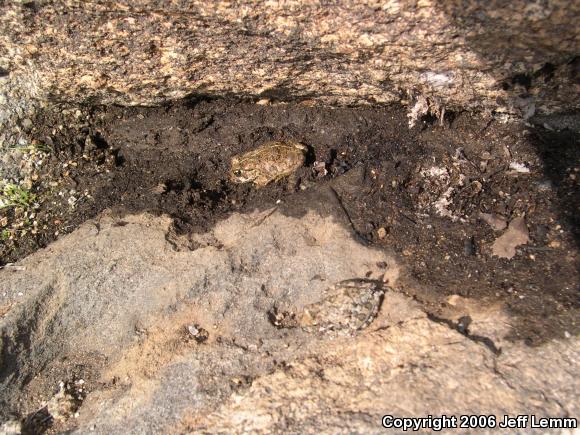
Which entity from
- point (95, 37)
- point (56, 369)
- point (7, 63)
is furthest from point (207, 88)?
point (56, 369)

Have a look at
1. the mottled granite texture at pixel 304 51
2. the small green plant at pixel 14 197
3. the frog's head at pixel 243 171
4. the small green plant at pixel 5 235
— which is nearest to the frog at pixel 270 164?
the frog's head at pixel 243 171

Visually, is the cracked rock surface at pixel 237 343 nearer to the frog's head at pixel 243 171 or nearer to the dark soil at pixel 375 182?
the dark soil at pixel 375 182

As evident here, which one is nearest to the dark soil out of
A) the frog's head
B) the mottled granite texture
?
the frog's head

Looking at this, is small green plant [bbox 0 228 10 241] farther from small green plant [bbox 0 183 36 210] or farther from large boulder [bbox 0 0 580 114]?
large boulder [bbox 0 0 580 114]

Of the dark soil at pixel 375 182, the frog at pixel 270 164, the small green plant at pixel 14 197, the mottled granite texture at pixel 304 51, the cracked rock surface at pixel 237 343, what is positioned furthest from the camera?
the small green plant at pixel 14 197

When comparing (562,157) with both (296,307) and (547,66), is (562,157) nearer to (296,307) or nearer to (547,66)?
(547,66)

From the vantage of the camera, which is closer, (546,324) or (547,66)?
(546,324)

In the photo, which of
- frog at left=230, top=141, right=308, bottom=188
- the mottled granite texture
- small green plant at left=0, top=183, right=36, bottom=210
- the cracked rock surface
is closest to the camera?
the cracked rock surface
